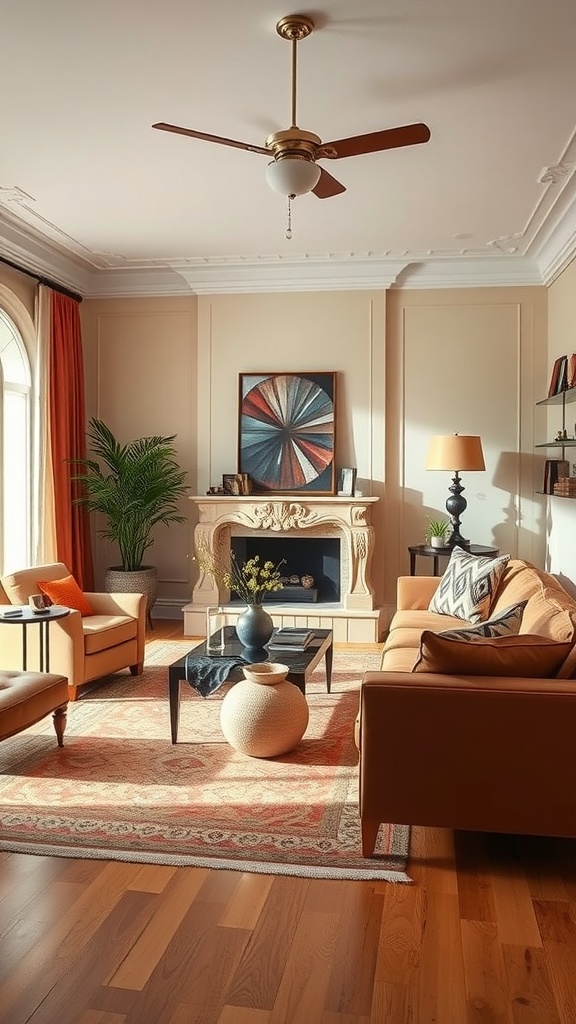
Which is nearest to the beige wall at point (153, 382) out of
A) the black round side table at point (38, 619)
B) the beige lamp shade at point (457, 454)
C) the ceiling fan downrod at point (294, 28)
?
the beige lamp shade at point (457, 454)

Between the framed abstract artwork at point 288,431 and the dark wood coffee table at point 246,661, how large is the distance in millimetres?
2310

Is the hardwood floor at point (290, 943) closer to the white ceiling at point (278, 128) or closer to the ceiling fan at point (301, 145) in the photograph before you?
the ceiling fan at point (301, 145)

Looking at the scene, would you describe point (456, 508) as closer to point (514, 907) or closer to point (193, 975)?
point (514, 907)

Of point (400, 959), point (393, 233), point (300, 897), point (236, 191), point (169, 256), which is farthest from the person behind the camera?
point (169, 256)

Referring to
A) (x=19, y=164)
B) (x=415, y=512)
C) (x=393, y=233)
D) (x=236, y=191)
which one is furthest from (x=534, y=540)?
(x=19, y=164)

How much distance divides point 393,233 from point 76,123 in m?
2.51

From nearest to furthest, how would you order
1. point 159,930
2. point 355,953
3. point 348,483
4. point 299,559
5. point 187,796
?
point 355,953
point 159,930
point 187,796
point 348,483
point 299,559

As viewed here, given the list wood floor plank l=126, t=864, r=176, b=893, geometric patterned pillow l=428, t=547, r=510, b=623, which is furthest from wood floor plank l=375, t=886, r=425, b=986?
geometric patterned pillow l=428, t=547, r=510, b=623

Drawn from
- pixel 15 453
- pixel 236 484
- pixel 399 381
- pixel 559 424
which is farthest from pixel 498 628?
pixel 15 453

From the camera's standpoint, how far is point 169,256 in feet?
20.8

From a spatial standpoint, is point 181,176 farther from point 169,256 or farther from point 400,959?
point 400,959

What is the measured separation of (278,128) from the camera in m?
4.03

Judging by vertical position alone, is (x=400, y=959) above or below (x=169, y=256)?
below

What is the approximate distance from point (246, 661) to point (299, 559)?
2.90m
